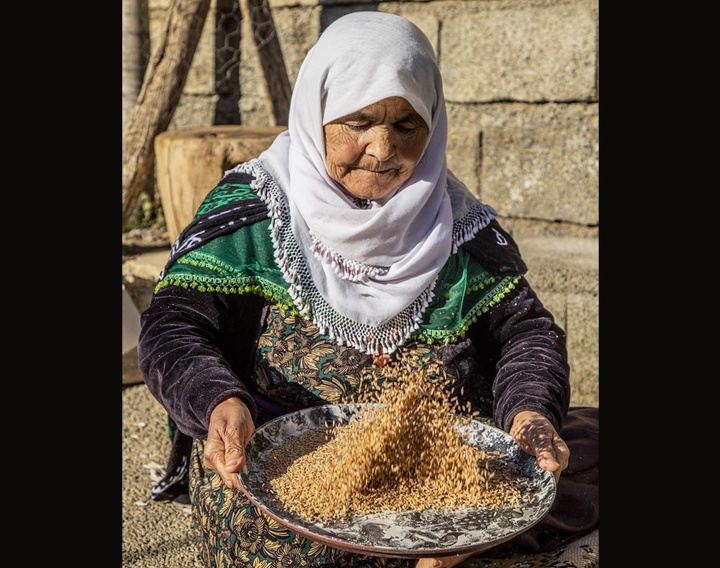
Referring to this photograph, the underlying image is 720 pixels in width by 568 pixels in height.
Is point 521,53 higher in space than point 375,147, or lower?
higher

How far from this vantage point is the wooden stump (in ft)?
11.9

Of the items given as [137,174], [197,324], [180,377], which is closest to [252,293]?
[197,324]

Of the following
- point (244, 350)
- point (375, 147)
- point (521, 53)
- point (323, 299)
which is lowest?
point (244, 350)

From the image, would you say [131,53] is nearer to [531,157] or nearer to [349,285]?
[531,157]

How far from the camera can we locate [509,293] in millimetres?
2305

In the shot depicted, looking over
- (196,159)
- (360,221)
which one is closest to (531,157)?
(196,159)

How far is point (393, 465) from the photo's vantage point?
6.22 ft

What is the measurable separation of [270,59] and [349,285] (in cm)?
282

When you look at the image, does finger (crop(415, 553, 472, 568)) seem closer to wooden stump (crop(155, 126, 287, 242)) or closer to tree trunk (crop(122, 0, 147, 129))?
wooden stump (crop(155, 126, 287, 242))

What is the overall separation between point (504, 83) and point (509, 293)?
7.43ft

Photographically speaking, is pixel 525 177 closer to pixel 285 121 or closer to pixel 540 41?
pixel 540 41

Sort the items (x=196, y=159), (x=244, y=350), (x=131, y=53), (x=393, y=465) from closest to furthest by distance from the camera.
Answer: (x=393, y=465), (x=244, y=350), (x=196, y=159), (x=131, y=53)

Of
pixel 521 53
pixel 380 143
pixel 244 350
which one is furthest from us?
pixel 521 53

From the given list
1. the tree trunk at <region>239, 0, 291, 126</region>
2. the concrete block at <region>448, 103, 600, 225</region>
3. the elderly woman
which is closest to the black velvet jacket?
the elderly woman
